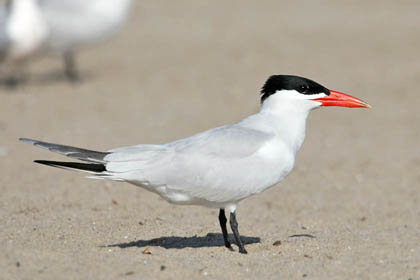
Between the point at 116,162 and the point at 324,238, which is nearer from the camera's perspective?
the point at 116,162

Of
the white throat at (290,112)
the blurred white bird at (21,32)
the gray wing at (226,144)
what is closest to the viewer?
the gray wing at (226,144)

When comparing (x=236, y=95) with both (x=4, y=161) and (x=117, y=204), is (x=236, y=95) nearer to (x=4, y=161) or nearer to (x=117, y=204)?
(x=4, y=161)

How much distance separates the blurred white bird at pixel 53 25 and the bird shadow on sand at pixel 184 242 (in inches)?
246

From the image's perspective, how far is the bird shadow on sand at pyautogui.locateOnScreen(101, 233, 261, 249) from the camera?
4.84m

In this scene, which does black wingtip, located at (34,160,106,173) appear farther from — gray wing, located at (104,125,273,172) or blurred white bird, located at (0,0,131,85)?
blurred white bird, located at (0,0,131,85)

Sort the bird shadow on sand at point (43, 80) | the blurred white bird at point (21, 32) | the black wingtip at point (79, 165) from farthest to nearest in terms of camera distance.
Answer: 1. the bird shadow on sand at point (43, 80)
2. the blurred white bird at point (21, 32)
3. the black wingtip at point (79, 165)

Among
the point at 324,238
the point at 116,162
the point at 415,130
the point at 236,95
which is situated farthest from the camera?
the point at 236,95

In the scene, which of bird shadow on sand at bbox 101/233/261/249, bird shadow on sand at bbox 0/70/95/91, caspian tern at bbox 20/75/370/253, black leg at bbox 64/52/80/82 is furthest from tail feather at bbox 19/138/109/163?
black leg at bbox 64/52/80/82

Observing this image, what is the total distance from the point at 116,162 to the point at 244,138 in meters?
0.78

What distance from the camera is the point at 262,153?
4574 mm

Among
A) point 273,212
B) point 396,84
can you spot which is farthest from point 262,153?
point 396,84

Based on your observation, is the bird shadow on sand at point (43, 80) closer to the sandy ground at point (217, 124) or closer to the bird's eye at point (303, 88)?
the sandy ground at point (217, 124)

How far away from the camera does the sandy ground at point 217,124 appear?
4.53m

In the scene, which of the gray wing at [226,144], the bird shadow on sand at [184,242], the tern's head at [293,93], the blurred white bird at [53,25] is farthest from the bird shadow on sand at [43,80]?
the gray wing at [226,144]
